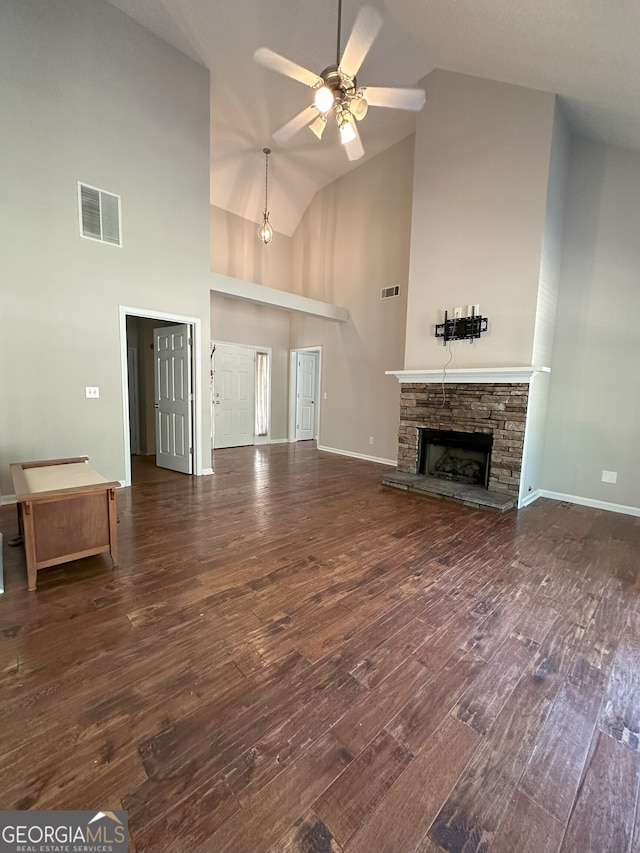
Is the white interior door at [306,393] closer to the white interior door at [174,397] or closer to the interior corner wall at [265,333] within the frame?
the interior corner wall at [265,333]

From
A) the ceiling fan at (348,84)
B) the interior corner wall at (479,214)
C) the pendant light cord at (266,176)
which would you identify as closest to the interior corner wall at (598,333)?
the interior corner wall at (479,214)

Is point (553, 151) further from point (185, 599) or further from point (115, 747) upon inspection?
point (115, 747)

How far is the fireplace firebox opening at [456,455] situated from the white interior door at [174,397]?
10.5ft

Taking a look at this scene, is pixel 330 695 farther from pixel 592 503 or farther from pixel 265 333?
pixel 265 333

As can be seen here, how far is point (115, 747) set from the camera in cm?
122

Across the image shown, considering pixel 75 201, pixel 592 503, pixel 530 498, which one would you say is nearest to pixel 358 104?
pixel 75 201

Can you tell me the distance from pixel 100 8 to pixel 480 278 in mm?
4781

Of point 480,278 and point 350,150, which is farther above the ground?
point 350,150

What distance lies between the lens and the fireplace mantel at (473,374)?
3.72 m

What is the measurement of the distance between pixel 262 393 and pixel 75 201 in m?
4.38

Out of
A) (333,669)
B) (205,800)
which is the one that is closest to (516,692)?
(333,669)

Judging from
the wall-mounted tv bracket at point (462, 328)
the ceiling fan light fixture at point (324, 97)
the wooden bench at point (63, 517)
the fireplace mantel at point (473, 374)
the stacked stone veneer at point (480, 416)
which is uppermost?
the ceiling fan light fixture at point (324, 97)

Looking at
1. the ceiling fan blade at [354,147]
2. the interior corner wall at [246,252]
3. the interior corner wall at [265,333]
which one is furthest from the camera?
the interior corner wall at [265,333]

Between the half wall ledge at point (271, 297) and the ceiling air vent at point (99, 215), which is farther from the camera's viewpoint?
the half wall ledge at point (271, 297)
